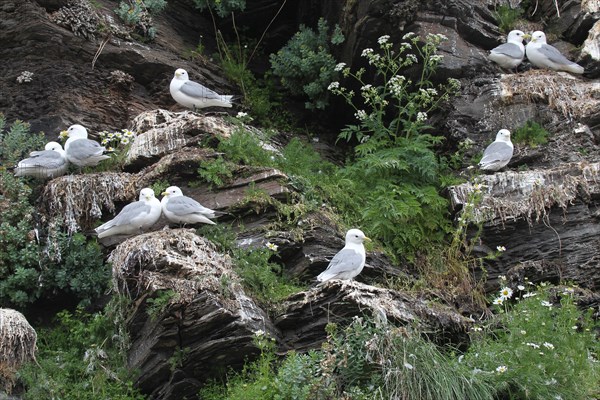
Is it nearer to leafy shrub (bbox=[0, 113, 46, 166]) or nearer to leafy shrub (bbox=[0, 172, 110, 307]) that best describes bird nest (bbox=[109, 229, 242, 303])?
leafy shrub (bbox=[0, 172, 110, 307])

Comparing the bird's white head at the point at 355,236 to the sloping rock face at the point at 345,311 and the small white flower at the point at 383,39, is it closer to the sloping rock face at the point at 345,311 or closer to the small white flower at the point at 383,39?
the sloping rock face at the point at 345,311

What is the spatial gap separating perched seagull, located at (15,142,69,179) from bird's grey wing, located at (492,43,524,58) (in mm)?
6033

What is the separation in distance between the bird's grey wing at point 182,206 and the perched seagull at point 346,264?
156cm

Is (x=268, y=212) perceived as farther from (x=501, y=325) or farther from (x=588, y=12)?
(x=588, y=12)

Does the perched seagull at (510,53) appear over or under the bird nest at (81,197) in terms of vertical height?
over

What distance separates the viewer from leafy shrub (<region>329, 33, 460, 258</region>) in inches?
444

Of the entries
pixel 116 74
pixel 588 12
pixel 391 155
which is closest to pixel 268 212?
pixel 391 155

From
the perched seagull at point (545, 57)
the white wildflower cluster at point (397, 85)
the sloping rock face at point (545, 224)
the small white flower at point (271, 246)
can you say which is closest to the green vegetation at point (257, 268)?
the small white flower at point (271, 246)

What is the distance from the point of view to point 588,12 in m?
13.5

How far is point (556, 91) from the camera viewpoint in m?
12.4

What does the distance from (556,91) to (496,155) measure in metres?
1.65

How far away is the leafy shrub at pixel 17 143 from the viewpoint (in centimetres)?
1139

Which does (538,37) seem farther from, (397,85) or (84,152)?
(84,152)

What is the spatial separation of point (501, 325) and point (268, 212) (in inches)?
113
